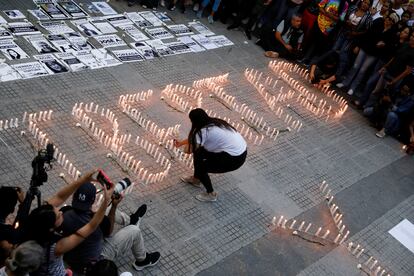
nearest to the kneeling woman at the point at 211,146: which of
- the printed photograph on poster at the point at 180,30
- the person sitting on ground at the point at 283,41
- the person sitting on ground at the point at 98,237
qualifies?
the person sitting on ground at the point at 98,237

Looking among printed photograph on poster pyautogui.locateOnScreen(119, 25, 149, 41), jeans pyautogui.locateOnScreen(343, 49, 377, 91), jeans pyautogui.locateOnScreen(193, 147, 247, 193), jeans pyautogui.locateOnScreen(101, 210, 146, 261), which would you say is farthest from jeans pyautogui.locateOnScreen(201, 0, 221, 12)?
jeans pyautogui.locateOnScreen(101, 210, 146, 261)

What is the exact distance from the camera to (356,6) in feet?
41.0

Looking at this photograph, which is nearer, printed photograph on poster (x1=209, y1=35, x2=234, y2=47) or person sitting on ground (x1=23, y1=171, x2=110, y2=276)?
person sitting on ground (x1=23, y1=171, x2=110, y2=276)

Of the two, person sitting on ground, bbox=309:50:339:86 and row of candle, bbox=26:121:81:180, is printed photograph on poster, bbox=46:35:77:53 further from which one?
person sitting on ground, bbox=309:50:339:86

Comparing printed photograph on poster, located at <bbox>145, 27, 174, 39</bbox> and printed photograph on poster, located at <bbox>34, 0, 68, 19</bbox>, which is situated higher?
printed photograph on poster, located at <bbox>34, 0, 68, 19</bbox>

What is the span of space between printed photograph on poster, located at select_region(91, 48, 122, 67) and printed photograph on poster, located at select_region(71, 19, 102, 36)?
27.7 inches

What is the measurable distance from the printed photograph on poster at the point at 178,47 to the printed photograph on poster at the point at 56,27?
2257 mm

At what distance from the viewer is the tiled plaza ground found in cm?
699

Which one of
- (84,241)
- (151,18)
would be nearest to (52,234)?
(84,241)

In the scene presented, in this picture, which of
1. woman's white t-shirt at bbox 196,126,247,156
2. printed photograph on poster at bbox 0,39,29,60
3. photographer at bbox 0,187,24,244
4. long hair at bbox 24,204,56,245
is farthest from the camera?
printed photograph on poster at bbox 0,39,29,60

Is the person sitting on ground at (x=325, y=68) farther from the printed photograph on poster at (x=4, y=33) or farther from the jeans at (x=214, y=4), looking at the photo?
Answer: the printed photograph on poster at (x=4, y=33)

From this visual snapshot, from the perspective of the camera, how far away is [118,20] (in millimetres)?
11859

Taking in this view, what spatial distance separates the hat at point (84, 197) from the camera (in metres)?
4.99

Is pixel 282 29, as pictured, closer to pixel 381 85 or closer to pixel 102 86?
pixel 381 85
